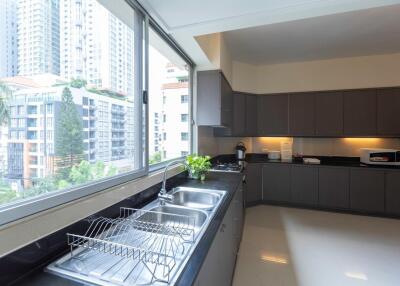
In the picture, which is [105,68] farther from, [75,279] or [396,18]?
[396,18]

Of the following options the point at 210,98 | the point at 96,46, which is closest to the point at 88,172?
the point at 96,46

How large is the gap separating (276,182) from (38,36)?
12.8 ft

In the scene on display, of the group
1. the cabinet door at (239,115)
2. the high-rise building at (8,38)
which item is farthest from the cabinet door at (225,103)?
the high-rise building at (8,38)

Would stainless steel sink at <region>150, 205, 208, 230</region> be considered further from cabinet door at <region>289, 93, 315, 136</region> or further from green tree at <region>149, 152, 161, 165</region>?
cabinet door at <region>289, 93, 315, 136</region>

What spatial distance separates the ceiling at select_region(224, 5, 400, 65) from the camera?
271 cm

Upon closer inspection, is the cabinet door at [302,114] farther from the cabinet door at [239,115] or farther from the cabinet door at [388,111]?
the cabinet door at [388,111]

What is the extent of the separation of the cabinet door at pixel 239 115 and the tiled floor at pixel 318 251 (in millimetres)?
1495

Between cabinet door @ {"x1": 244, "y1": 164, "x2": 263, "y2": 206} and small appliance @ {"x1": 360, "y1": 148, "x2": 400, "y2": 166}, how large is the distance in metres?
1.77

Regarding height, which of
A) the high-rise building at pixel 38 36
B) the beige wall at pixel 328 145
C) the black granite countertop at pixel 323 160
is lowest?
the black granite countertop at pixel 323 160

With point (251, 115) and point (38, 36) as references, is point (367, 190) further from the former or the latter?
point (38, 36)

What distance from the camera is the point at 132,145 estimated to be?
66.4 inches

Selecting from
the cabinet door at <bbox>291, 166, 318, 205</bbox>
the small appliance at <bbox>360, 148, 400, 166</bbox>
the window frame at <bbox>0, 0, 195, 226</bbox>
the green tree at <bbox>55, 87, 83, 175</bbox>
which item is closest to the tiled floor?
the cabinet door at <bbox>291, 166, 318, 205</bbox>

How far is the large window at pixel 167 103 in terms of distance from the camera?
6.83 ft

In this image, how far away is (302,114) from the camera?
13.4 ft
